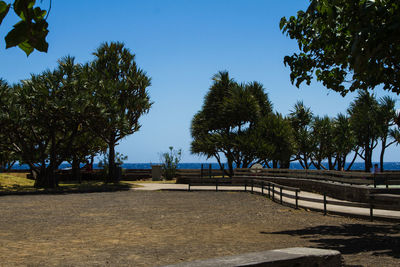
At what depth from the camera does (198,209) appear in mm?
17234

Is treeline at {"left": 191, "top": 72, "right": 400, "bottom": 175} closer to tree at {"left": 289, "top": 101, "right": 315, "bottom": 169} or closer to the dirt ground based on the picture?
tree at {"left": 289, "top": 101, "right": 315, "bottom": 169}

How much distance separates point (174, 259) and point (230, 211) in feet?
28.8

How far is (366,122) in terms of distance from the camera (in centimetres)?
4616

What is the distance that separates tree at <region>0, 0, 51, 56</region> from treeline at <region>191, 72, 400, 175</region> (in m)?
35.3

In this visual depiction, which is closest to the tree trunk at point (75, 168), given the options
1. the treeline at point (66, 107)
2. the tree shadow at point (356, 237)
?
the treeline at point (66, 107)

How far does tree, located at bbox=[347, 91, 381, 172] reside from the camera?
45.6 metres

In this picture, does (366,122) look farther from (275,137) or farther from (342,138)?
(275,137)

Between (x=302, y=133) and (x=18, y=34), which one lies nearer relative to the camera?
(x=18, y=34)

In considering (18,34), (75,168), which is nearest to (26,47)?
(18,34)

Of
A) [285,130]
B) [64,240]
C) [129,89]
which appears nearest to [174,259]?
[64,240]

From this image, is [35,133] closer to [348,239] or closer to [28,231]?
[28,231]

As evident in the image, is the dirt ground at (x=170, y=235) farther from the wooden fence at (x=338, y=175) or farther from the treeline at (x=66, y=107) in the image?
the treeline at (x=66, y=107)

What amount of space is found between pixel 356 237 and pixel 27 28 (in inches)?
408

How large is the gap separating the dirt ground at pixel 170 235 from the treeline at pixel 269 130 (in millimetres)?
22005
